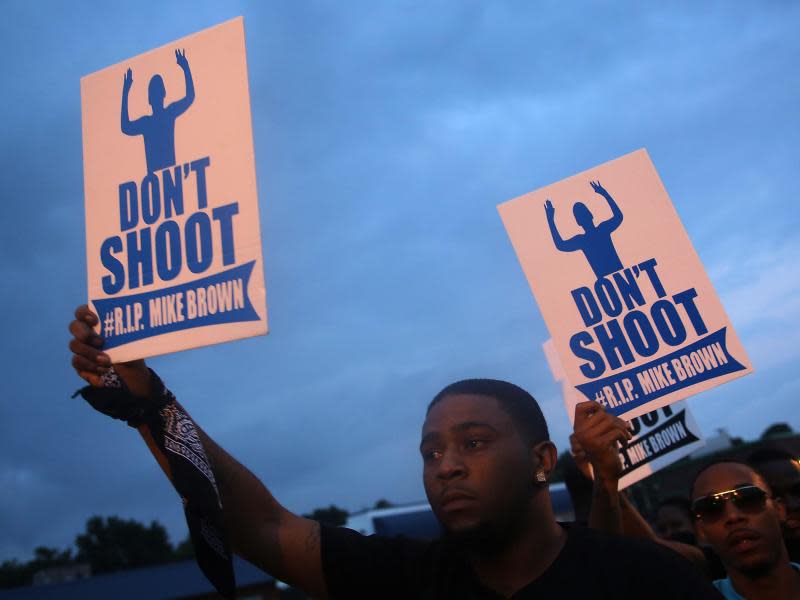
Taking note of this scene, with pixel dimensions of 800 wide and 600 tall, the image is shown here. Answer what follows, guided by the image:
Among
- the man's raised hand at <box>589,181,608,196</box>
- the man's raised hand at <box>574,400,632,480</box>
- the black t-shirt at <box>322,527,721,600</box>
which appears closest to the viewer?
the black t-shirt at <box>322,527,721,600</box>

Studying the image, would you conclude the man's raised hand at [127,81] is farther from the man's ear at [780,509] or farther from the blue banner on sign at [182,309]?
the man's ear at [780,509]

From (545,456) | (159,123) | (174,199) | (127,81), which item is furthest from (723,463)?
(127,81)

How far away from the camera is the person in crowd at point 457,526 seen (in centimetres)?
196

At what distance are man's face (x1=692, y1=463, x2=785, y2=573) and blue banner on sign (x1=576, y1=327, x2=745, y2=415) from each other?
0.69 meters

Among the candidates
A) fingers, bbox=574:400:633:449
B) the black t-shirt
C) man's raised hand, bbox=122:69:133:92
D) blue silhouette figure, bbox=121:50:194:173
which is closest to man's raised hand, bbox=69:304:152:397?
blue silhouette figure, bbox=121:50:194:173

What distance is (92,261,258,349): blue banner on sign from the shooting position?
242 centimetres

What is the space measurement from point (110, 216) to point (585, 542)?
1.89 meters

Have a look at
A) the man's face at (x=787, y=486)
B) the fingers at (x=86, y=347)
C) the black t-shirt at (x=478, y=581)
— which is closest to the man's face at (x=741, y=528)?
the man's face at (x=787, y=486)

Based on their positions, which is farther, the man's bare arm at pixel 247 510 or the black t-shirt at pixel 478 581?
the man's bare arm at pixel 247 510

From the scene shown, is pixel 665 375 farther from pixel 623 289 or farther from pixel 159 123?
pixel 159 123

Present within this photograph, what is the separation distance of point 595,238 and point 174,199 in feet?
7.45

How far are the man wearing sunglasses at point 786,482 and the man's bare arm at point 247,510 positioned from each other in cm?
193

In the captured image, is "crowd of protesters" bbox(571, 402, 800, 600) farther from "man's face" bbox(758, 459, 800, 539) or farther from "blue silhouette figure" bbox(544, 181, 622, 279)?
"blue silhouette figure" bbox(544, 181, 622, 279)

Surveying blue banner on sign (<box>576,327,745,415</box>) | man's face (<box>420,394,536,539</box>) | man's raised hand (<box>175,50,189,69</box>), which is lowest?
man's face (<box>420,394,536,539</box>)
